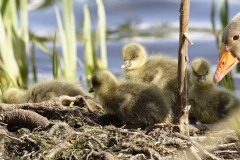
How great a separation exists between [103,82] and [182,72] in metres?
0.77

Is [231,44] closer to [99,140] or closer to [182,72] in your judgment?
[182,72]

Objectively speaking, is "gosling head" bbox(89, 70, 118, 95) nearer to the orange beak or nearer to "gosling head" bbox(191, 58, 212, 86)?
"gosling head" bbox(191, 58, 212, 86)

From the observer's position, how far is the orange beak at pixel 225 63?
5.61 meters

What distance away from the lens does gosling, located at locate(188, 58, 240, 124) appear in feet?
17.3

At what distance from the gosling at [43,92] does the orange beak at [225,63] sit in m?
1.20

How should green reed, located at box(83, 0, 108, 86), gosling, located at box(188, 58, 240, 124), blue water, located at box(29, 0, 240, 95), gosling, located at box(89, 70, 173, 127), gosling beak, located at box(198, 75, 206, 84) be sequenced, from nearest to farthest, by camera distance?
gosling, located at box(89, 70, 173, 127), gosling, located at box(188, 58, 240, 124), gosling beak, located at box(198, 75, 206, 84), green reed, located at box(83, 0, 108, 86), blue water, located at box(29, 0, 240, 95)

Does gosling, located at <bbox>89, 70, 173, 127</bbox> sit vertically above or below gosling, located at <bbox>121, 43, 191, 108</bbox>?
below

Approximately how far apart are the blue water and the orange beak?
167 inches

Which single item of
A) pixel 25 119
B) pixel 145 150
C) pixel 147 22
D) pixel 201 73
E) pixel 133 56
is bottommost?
pixel 145 150

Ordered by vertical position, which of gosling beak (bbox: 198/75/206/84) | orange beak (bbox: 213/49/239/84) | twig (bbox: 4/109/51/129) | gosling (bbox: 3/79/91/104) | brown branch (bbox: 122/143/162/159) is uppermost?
orange beak (bbox: 213/49/239/84)

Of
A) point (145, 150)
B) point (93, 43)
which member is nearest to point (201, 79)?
point (145, 150)

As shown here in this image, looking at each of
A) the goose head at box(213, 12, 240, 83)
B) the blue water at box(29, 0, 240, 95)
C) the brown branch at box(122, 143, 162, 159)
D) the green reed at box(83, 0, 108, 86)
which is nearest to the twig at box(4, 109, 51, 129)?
the brown branch at box(122, 143, 162, 159)

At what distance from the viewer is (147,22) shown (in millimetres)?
11938

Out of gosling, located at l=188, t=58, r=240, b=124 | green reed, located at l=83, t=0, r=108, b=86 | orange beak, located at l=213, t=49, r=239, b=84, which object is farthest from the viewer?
green reed, located at l=83, t=0, r=108, b=86
